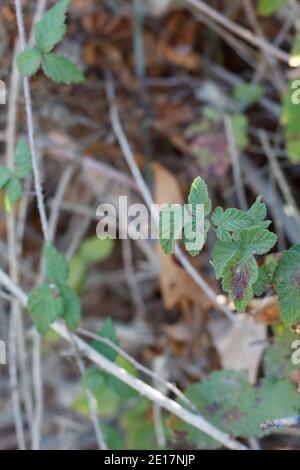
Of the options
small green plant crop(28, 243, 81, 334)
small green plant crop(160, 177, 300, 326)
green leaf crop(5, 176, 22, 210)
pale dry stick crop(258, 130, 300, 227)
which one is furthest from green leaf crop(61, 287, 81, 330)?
pale dry stick crop(258, 130, 300, 227)

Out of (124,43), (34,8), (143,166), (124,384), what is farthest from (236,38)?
(124,384)

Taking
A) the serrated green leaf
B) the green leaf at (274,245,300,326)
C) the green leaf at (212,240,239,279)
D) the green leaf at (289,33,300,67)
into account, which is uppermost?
the green leaf at (289,33,300,67)

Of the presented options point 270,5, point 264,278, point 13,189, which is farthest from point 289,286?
point 270,5

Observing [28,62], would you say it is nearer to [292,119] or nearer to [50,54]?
[50,54]

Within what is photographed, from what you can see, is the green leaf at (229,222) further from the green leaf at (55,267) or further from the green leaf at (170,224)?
the green leaf at (55,267)

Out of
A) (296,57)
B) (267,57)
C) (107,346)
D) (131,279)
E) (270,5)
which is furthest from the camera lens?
(131,279)

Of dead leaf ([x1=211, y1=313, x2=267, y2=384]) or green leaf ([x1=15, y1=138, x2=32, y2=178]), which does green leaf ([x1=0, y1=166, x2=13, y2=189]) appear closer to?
green leaf ([x1=15, y1=138, x2=32, y2=178])
